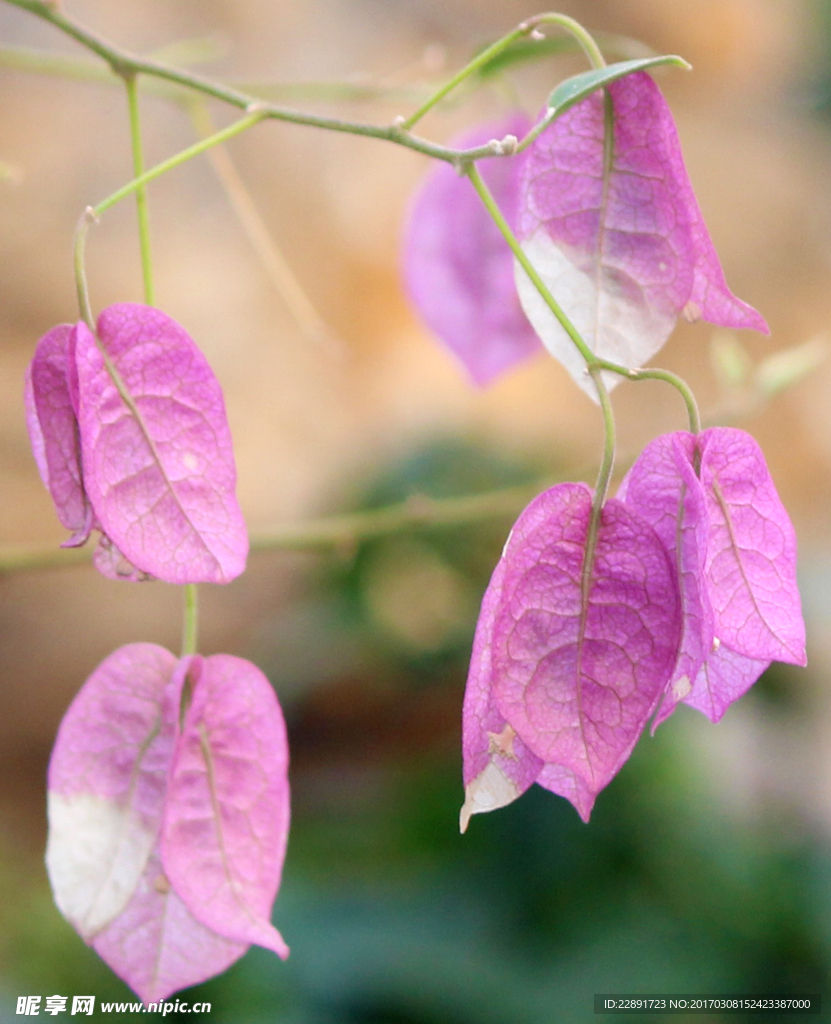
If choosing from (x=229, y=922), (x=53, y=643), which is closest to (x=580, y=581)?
(x=229, y=922)

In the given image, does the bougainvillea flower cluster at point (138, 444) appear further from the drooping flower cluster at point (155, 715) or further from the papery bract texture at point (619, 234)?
the papery bract texture at point (619, 234)

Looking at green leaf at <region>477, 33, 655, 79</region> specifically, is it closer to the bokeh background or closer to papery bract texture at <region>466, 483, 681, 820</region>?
the bokeh background

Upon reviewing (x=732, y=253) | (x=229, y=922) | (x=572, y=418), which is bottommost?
(x=229, y=922)

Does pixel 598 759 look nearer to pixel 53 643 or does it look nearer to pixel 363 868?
pixel 363 868

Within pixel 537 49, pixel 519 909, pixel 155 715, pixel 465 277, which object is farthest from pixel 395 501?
pixel 155 715

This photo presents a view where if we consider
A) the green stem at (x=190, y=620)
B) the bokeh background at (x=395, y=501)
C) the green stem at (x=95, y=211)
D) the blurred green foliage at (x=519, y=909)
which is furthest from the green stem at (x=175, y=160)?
the blurred green foliage at (x=519, y=909)

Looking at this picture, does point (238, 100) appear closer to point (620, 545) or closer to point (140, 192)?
point (140, 192)

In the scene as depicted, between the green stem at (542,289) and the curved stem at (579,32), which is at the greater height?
the curved stem at (579,32)
